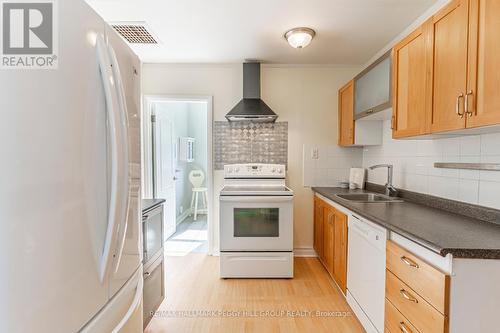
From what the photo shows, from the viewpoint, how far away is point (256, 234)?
2.65 metres

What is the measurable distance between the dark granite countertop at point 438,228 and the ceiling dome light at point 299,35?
4.84 ft

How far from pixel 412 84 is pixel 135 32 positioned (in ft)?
7.63

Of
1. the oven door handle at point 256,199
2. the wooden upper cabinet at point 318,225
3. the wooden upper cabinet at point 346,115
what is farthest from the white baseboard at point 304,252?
the wooden upper cabinet at point 346,115

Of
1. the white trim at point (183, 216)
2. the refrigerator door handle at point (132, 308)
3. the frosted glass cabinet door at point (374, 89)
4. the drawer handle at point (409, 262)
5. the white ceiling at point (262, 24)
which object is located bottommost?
the white trim at point (183, 216)

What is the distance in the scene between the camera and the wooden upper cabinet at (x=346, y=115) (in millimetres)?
2783

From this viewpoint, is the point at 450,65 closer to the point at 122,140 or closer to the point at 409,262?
the point at 409,262

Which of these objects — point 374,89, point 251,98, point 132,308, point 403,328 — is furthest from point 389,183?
point 132,308

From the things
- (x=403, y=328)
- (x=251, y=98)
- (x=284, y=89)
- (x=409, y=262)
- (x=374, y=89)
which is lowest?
(x=403, y=328)

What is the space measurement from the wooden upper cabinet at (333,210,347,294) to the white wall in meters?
1.11

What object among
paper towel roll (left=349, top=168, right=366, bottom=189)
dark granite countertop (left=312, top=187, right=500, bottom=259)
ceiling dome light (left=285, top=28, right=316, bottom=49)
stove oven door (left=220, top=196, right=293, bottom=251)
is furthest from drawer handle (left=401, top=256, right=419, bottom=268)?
ceiling dome light (left=285, top=28, right=316, bottom=49)

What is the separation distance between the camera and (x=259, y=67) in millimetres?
3121

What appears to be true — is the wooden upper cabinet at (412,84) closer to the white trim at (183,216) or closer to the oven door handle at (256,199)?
the oven door handle at (256,199)

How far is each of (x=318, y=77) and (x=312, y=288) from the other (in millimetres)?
2393

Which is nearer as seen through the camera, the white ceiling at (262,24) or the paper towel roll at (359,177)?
the white ceiling at (262,24)
